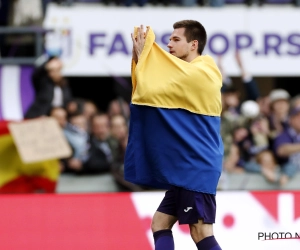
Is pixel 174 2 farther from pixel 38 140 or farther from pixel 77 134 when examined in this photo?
pixel 38 140

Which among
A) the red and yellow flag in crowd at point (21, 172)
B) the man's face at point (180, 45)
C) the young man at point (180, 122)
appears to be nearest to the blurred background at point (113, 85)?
the red and yellow flag in crowd at point (21, 172)

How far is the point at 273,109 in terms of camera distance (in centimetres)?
1106

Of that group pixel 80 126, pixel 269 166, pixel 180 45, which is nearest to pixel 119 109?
pixel 80 126

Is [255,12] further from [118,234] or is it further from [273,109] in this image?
[118,234]

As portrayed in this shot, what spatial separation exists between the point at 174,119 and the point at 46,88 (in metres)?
4.93

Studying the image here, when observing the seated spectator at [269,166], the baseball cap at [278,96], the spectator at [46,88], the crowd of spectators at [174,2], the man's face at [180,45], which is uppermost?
the man's face at [180,45]

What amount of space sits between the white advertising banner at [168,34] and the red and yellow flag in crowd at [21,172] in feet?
4.91

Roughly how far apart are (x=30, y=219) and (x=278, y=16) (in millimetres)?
5501

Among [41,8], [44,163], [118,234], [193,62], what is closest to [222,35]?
[41,8]

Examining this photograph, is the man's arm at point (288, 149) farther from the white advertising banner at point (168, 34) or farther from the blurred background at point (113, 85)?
the white advertising banner at point (168, 34)

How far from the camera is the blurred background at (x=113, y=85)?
1020 centimetres

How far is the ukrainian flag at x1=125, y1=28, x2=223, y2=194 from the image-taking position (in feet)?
18.8

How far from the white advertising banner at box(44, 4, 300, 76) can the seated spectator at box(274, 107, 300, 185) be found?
124cm

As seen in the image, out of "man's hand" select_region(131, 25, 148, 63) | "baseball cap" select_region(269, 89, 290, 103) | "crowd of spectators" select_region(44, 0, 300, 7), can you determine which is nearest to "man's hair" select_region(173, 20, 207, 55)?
"man's hand" select_region(131, 25, 148, 63)
